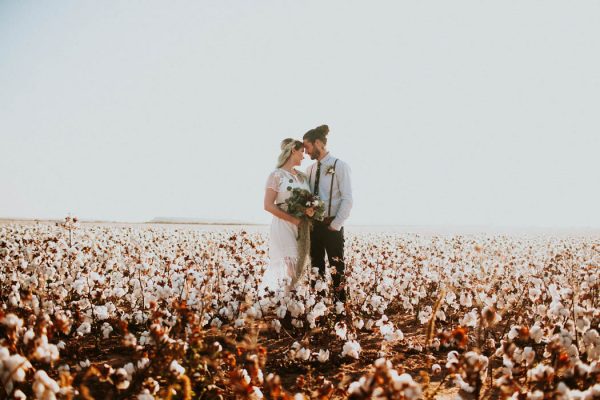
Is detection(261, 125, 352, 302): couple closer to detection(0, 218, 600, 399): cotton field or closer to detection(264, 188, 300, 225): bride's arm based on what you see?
detection(264, 188, 300, 225): bride's arm

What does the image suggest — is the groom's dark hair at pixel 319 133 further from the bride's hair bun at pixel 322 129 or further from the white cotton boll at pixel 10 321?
the white cotton boll at pixel 10 321

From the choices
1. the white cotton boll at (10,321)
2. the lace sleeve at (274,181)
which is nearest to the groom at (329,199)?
the lace sleeve at (274,181)

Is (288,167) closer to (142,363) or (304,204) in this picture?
(304,204)

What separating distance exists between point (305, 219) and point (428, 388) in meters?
3.22

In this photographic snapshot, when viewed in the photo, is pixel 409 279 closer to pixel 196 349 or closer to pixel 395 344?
pixel 395 344

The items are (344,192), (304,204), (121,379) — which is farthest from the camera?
(344,192)

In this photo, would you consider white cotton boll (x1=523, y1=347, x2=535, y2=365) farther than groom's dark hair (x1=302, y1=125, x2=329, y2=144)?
No

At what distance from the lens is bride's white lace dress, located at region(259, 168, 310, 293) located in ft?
23.3

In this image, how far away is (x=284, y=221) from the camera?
24.2 ft

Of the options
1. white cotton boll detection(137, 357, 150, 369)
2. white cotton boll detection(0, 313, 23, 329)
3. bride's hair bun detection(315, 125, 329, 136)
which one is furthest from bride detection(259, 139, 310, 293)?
white cotton boll detection(0, 313, 23, 329)

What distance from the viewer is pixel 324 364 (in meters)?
5.07

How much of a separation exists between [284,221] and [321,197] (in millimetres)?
763

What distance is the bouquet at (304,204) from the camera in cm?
668

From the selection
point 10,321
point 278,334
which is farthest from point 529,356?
point 278,334
